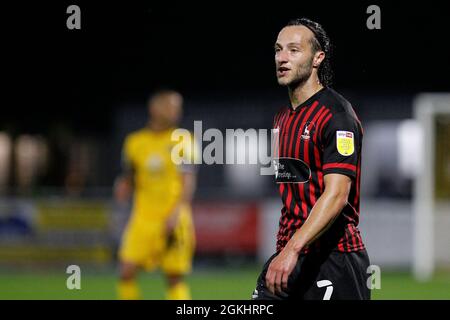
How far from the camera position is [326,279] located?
3941mm

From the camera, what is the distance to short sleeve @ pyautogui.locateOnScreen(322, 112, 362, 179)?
3791mm

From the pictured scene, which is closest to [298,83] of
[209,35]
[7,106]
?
[209,35]

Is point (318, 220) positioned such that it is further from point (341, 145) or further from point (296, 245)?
point (341, 145)

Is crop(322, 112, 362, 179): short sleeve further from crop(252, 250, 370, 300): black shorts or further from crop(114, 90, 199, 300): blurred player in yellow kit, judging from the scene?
crop(114, 90, 199, 300): blurred player in yellow kit

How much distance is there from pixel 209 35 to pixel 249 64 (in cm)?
227

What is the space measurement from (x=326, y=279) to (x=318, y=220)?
38 centimetres

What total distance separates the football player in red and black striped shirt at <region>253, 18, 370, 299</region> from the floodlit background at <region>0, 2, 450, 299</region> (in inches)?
223

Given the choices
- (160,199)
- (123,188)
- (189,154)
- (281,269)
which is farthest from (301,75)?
(160,199)

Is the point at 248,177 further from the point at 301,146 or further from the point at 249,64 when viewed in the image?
the point at 301,146

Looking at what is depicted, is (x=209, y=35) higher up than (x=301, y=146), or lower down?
higher up

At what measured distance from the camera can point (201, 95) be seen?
17.0 metres

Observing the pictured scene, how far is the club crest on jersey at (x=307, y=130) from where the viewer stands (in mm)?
3930

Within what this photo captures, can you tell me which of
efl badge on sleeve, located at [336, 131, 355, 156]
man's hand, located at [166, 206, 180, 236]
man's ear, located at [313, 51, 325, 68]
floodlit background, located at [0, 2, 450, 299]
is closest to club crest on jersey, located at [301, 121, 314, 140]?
efl badge on sleeve, located at [336, 131, 355, 156]
